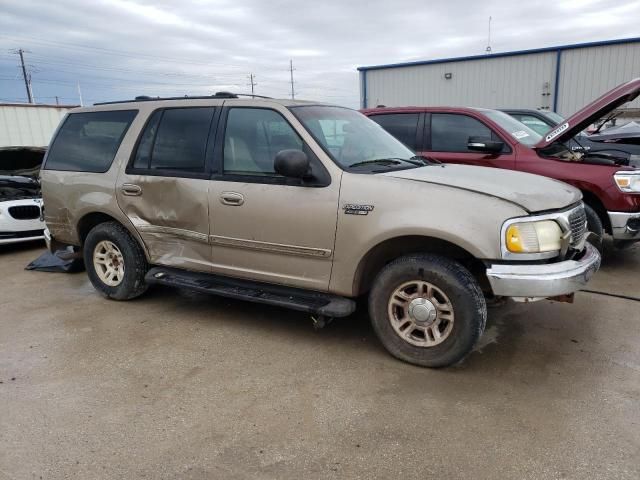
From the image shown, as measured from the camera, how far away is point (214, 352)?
3.90 m

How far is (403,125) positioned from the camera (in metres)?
6.71

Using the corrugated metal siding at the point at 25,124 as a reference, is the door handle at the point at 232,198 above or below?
below

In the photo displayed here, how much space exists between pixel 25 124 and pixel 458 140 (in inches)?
623

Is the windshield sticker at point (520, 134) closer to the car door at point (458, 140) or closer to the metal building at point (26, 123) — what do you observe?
the car door at point (458, 140)

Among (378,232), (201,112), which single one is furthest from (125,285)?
(378,232)

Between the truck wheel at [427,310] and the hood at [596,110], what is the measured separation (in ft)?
10.6

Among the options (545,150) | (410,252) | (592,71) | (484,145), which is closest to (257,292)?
(410,252)

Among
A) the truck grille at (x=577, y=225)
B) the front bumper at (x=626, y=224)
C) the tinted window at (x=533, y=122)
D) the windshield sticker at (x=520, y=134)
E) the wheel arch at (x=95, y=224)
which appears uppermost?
the tinted window at (x=533, y=122)

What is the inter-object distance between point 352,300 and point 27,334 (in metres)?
2.82

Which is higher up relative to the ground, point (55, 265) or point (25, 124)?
point (25, 124)

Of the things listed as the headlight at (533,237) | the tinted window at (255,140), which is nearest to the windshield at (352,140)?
the tinted window at (255,140)

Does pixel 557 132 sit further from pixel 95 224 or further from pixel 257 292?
pixel 95 224

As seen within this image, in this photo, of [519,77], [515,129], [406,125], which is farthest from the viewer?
[519,77]

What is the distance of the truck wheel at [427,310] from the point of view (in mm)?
3297
